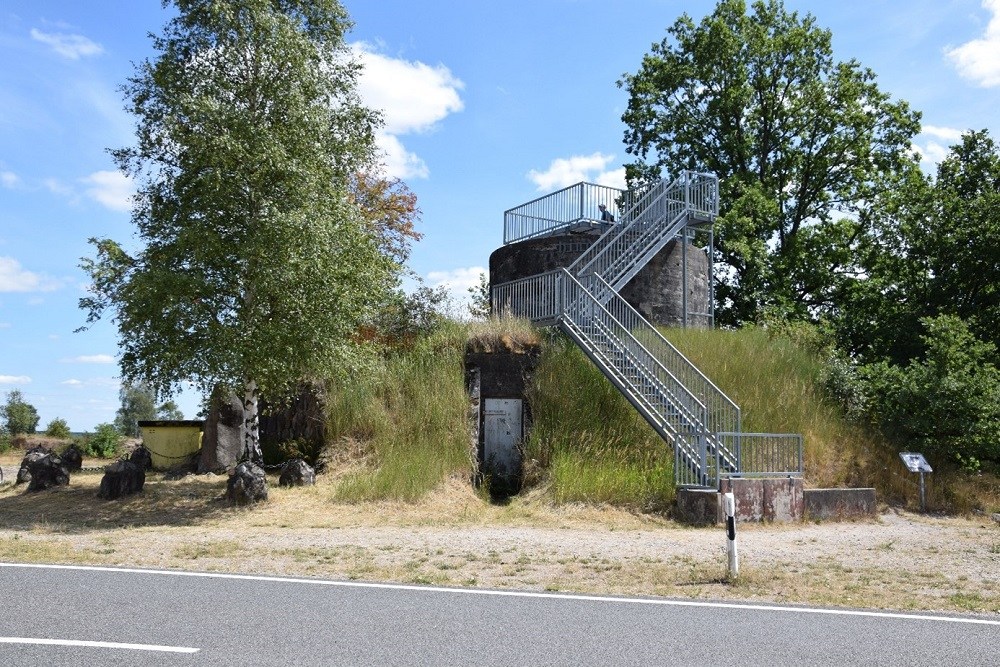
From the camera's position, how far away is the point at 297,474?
18406 mm

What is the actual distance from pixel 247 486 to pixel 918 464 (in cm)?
1331

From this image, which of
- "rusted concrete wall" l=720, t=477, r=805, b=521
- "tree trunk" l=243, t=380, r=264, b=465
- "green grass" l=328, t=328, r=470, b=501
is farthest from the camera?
"tree trunk" l=243, t=380, r=264, b=465

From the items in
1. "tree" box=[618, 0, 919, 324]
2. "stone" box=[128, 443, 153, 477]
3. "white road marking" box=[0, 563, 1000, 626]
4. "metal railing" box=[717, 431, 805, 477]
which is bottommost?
"white road marking" box=[0, 563, 1000, 626]

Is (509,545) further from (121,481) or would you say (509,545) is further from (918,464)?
(918,464)

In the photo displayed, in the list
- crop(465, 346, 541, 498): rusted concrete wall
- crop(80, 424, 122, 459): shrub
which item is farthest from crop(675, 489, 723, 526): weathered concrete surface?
crop(80, 424, 122, 459): shrub

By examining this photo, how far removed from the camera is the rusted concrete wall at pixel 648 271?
2412cm

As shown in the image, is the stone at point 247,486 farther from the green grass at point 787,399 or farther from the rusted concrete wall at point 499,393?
the green grass at point 787,399

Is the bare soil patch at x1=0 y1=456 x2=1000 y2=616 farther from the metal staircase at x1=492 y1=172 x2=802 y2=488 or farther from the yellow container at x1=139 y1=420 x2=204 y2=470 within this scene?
the yellow container at x1=139 y1=420 x2=204 y2=470

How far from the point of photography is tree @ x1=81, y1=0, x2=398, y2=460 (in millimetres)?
16938

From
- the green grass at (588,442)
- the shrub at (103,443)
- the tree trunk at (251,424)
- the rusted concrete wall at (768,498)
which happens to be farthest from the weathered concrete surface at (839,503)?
the shrub at (103,443)

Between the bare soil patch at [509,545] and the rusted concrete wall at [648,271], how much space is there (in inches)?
338

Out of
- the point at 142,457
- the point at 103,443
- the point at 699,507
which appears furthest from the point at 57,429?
the point at 699,507

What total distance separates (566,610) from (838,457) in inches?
494

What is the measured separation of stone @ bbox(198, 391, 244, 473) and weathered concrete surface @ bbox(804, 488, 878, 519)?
13.5m
